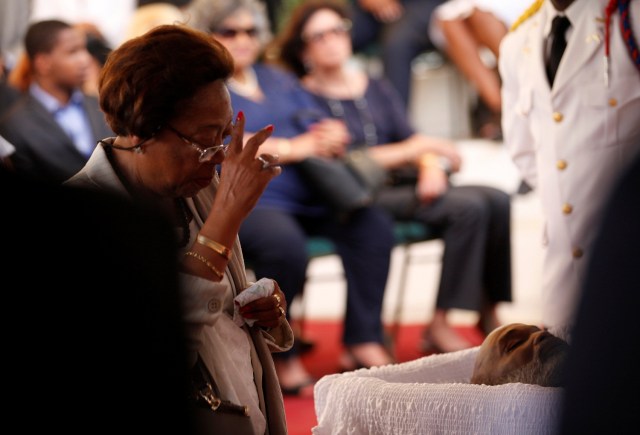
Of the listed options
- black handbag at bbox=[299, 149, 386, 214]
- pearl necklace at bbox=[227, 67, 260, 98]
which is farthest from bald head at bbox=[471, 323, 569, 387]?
black handbag at bbox=[299, 149, 386, 214]

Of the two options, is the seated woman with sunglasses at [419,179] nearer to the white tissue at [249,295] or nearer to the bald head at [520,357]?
the bald head at [520,357]

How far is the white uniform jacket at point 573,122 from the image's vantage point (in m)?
2.44

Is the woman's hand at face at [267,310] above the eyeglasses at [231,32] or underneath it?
underneath

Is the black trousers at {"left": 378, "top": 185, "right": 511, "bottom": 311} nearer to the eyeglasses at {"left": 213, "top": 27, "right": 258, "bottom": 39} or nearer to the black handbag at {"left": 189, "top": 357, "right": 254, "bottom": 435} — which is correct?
the eyeglasses at {"left": 213, "top": 27, "right": 258, "bottom": 39}

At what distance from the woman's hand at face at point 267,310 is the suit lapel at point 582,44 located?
41.1 inches

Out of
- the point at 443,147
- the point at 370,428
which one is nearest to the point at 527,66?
the point at 370,428

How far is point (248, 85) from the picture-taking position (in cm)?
408

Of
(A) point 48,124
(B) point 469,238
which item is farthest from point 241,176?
(B) point 469,238

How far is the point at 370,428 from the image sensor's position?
1.88 meters

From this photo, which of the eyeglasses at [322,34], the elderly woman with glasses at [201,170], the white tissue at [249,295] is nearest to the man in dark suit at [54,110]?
the elderly woman with glasses at [201,170]

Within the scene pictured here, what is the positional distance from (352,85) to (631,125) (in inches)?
95.2

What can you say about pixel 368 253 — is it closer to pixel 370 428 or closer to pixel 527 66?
pixel 527 66

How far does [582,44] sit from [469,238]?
6.77 feet

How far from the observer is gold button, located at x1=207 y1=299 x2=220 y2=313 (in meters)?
1.62
